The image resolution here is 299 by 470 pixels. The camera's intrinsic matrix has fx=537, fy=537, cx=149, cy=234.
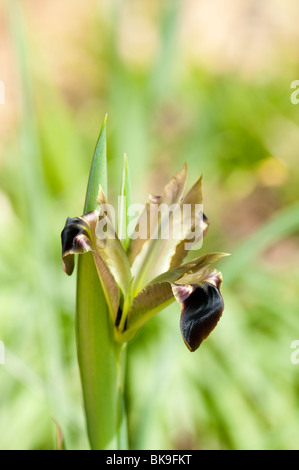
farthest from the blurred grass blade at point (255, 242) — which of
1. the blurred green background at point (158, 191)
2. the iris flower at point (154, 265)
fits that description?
the iris flower at point (154, 265)

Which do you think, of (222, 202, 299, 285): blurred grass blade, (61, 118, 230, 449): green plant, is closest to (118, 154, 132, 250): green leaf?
A: (61, 118, 230, 449): green plant

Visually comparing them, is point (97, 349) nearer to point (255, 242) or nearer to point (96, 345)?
point (96, 345)

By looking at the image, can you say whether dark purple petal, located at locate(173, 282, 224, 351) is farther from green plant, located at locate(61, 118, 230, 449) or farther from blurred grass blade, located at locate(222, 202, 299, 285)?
blurred grass blade, located at locate(222, 202, 299, 285)

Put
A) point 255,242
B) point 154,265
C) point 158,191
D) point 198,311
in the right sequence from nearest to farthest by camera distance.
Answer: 1. point 198,311
2. point 154,265
3. point 255,242
4. point 158,191

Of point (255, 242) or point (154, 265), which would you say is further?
point (255, 242)

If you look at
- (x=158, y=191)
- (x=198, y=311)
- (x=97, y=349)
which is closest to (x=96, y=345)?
(x=97, y=349)

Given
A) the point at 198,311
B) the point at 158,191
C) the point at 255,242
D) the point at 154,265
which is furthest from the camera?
the point at 158,191

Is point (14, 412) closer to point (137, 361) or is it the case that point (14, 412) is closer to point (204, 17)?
point (137, 361)

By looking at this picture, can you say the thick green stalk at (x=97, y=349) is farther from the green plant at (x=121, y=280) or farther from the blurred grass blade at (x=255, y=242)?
the blurred grass blade at (x=255, y=242)
